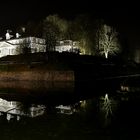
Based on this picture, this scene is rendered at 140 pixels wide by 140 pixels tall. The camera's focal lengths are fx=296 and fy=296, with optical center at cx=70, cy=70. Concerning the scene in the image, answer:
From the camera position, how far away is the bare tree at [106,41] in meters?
96.1

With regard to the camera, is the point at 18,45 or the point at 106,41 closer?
the point at 106,41

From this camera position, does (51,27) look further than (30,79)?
Yes

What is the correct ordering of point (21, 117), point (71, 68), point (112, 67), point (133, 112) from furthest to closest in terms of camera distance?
point (112, 67)
point (71, 68)
point (133, 112)
point (21, 117)

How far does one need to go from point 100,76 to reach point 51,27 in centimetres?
3929

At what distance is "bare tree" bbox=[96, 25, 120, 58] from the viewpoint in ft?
315

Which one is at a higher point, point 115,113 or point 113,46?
point 113,46

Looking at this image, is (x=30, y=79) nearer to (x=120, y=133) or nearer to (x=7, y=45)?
(x=120, y=133)

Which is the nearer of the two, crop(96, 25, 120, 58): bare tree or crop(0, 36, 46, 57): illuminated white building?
crop(96, 25, 120, 58): bare tree

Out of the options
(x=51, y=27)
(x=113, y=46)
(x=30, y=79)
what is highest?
(x=51, y=27)

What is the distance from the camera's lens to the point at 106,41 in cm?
9606

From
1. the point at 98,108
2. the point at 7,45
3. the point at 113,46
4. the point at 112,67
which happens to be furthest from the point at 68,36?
the point at 98,108

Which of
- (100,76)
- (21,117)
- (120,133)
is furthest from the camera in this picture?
(100,76)

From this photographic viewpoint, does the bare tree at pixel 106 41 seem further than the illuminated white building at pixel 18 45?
No

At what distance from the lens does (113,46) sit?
98125 millimetres
